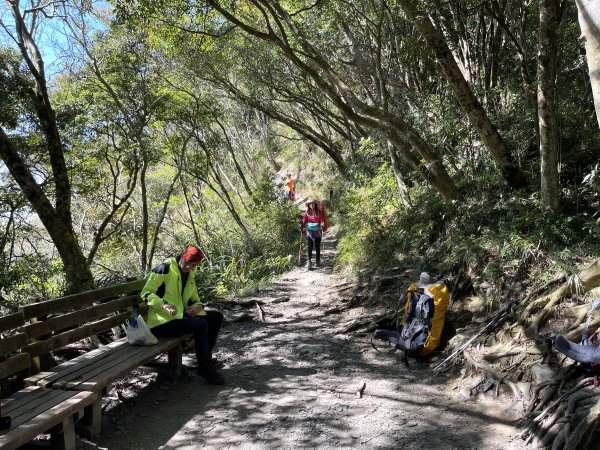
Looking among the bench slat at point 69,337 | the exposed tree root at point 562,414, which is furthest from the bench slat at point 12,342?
the exposed tree root at point 562,414

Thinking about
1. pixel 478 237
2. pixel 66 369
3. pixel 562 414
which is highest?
pixel 478 237

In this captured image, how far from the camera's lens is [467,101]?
6727 millimetres

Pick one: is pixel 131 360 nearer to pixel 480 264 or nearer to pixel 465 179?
pixel 480 264

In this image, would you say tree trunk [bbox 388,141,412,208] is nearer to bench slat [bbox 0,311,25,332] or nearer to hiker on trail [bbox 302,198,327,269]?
hiker on trail [bbox 302,198,327,269]

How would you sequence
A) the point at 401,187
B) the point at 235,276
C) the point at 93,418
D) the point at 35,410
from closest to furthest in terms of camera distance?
the point at 35,410
the point at 93,418
the point at 401,187
the point at 235,276

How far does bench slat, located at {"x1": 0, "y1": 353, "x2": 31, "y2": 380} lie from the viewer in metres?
3.60

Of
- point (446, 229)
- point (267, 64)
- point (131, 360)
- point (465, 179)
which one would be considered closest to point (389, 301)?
point (446, 229)

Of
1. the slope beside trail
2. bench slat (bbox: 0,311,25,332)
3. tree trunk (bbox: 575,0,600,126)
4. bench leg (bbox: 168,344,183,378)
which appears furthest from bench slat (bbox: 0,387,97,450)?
tree trunk (bbox: 575,0,600,126)

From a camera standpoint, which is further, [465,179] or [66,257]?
[465,179]

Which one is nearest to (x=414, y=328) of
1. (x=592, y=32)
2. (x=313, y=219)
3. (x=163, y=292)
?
(x=163, y=292)

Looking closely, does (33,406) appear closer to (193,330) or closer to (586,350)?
(193,330)

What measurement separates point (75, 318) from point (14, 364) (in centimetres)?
89

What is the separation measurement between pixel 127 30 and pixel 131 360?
36.4ft

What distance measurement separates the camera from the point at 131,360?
4488 mm
